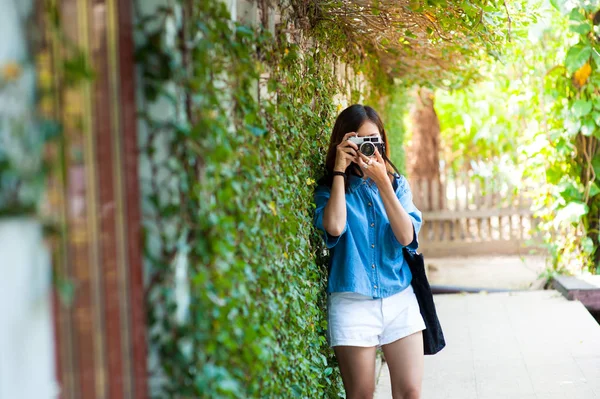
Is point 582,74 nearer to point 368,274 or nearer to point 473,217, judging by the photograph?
point 473,217

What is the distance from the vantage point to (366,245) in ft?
11.0

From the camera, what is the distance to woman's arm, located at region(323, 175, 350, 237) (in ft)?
10.6

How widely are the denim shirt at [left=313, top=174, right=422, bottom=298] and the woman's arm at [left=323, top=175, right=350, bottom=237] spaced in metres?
0.04

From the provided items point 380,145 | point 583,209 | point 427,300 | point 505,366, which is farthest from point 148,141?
point 583,209

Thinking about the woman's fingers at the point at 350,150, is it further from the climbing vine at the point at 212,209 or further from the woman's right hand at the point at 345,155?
the climbing vine at the point at 212,209

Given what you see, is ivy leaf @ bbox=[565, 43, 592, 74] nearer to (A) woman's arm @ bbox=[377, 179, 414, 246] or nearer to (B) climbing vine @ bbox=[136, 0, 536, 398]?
(A) woman's arm @ bbox=[377, 179, 414, 246]

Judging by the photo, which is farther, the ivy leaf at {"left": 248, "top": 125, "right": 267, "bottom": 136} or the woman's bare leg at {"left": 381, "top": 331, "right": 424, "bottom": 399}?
the woman's bare leg at {"left": 381, "top": 331, "right": 424, "bottom": 399}

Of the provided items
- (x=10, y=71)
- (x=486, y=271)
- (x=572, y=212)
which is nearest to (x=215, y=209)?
(x=10, y=71)

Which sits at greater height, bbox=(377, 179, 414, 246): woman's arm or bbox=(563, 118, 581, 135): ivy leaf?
bbox=(563, 118, 581, 135): ivy leaf

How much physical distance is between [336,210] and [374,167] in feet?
0.81

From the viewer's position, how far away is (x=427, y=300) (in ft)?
11.2

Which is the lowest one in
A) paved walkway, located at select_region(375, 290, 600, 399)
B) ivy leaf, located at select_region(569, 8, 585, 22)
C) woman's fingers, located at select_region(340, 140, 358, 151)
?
paved walkway, located at select_region(375, 290, 600, 399)

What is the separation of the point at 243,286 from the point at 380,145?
1.48 meters

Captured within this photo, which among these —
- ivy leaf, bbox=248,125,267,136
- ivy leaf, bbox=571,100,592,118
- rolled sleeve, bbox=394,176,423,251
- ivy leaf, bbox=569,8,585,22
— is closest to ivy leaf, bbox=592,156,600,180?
ivy leaf, bbox=571,100,592,118
